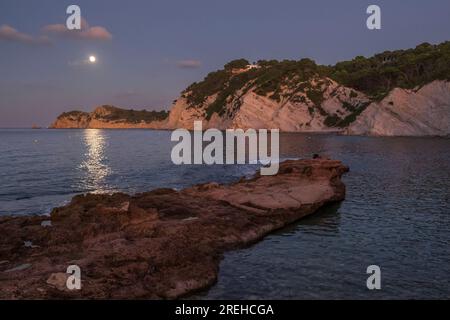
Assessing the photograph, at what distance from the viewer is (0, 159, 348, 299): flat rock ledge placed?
544 inches

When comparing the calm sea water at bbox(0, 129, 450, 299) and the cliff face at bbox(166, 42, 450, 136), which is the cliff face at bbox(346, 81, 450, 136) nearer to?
the cliff face at bbox(166, 42, 450, 136)

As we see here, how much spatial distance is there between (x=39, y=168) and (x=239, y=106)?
11091 centimetres

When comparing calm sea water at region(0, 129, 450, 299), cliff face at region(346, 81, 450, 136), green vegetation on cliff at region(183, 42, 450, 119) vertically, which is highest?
green vegetation on cliff at region(183, 42, 450, 119)

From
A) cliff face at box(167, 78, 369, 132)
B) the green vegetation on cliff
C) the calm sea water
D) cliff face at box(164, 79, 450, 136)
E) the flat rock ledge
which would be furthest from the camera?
cliff face at box(167, 78, 369, 132)

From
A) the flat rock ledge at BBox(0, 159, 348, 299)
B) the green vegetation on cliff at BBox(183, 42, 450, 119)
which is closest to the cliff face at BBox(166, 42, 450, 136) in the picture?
the green vegetation on cliff at BBox(183, 42, 450, 119)

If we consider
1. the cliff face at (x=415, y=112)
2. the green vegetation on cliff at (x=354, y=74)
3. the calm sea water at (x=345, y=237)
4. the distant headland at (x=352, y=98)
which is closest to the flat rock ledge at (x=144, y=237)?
the calm sea water at (x=345, y=237)

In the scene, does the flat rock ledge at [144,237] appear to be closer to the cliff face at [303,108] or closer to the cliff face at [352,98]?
the cliff face at [352,98]

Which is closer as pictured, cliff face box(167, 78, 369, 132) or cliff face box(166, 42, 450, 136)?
cliff face box(166, 42, 450, 136)

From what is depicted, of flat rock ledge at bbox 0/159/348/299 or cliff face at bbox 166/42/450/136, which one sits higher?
cliff face at bbox 166/42/450/136

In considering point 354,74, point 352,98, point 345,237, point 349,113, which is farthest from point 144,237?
point 354,74

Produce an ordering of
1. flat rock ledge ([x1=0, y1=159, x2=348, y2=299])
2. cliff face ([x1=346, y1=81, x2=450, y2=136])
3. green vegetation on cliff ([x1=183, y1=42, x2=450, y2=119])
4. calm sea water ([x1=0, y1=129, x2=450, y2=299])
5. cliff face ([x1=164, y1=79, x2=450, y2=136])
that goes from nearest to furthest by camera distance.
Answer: flat rock ledge ([x1=0, y1=159, x2=348, y2=299]), calm sea water ([x1=0, y1=129, x2=450, y2=299]), cliff face ([x1=346, y1=81, x2=450, y2=136]), cliff face ([x1=164, y1=79, x2=450, y2=136]), green vegetation on cliff ([x1=183, y1=42, x2=450, y2=119])
